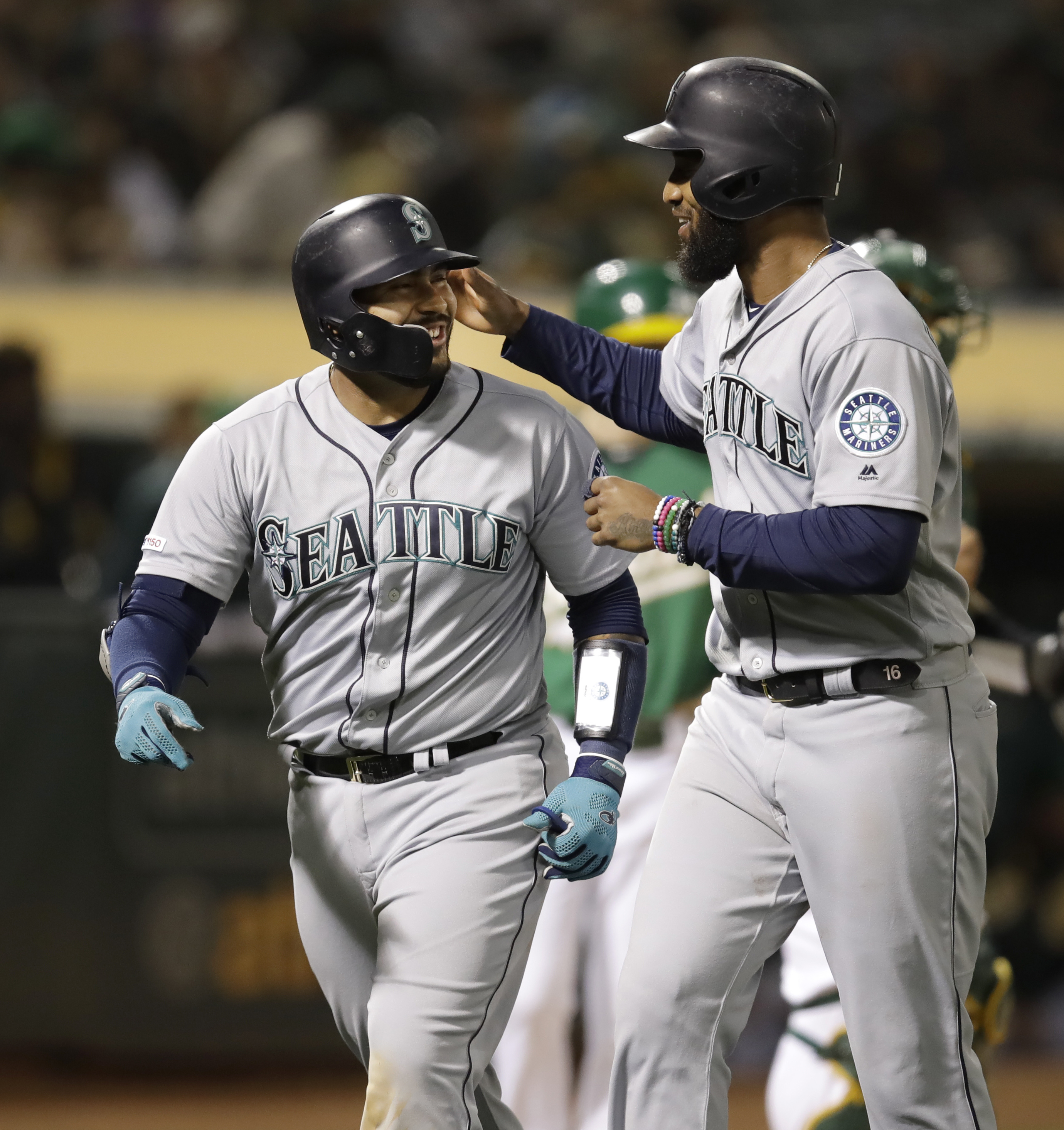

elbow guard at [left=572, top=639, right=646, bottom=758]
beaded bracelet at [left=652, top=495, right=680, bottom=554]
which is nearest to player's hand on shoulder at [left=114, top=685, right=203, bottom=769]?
elbow guard at [left=572, top=639, right=646, bottom=758]

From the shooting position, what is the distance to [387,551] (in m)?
2.79

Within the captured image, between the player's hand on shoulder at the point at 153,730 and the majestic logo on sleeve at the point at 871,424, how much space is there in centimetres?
110

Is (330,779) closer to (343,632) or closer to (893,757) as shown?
(343,632)

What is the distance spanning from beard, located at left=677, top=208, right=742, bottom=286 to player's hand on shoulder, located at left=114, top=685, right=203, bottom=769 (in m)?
1.10

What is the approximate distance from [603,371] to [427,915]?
1.07 m

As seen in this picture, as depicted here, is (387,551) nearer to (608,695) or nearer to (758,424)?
(608,695)

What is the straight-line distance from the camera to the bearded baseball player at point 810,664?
253 centimetres

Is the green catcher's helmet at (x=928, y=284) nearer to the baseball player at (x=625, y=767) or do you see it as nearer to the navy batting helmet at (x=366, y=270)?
the baseball player at (x=625, y=767)

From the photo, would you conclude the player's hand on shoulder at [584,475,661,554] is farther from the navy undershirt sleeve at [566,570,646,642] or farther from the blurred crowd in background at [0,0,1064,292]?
the blurred crowd in background at [0,0,1064,292]

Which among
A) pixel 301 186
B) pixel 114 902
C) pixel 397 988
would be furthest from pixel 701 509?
pixel 301 186

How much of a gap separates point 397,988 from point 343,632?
59 cm

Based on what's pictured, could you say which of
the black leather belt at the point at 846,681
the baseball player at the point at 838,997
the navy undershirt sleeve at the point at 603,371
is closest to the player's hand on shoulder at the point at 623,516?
the black leather belt at the point at 846,681

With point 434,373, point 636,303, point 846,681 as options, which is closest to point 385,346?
point 434,373

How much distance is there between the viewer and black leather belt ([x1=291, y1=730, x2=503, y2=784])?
2.79 metres
